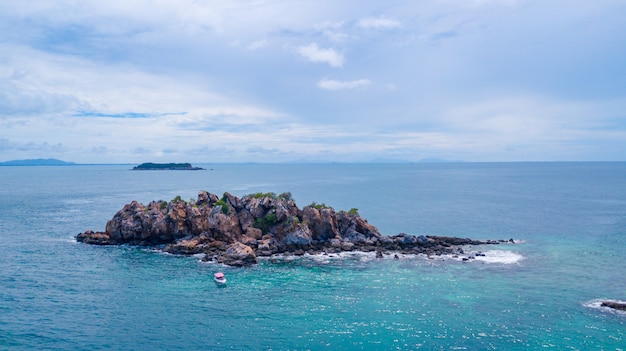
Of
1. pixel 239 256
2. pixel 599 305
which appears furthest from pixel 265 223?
pixel 599 305

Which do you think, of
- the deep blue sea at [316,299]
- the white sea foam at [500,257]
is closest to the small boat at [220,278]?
the deep blue sea at [316,299]

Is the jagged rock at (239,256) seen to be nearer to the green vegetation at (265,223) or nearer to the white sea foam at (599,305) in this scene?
the green vegetation at (265,223)

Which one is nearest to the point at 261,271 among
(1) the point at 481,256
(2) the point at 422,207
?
(1) the point at 481,256

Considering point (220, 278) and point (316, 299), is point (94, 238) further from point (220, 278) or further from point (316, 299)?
point (316, 299)

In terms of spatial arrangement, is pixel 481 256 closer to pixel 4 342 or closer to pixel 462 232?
pixel 462 232

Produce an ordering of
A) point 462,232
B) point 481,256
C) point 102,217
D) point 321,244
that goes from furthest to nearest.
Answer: point 102,217
point 462,232
point 321,244
point 481,256

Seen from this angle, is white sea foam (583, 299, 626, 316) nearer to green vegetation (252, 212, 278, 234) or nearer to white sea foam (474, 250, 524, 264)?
white sea foam (474, 250, 524, 264)


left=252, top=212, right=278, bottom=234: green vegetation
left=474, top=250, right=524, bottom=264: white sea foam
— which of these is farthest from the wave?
left=252, top=212, right=278, bottom=234: green vegetation

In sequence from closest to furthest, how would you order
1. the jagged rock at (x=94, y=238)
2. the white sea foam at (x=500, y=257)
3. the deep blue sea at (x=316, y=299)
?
the deep blue sea at (x=316, y=299) → the white sea foam at (x=500, y=257) → the jagged rock at (x=94, y=238)
